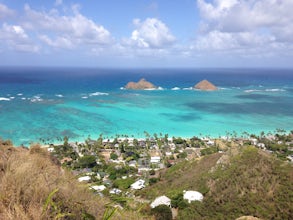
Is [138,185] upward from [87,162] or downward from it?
upward

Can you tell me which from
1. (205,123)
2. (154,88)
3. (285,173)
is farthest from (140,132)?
(154,88)

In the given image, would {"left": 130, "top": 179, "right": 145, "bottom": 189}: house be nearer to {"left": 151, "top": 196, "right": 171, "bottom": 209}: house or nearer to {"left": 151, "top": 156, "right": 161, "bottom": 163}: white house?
{"left": 151, "top": 196, "right": 171, "bottom": 209}: house

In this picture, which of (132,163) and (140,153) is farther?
(140,153)

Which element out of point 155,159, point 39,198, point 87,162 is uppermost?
point 39,198

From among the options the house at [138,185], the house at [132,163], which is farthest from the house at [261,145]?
the house at [138,185]

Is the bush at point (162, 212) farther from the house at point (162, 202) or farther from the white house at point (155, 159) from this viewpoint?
the white house at point (155, 159)

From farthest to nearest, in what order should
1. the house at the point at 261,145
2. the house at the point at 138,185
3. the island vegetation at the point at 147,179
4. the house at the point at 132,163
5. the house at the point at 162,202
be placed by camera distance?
the house at the point at 261,145 < the house at the point at 132,163 < the house at the point at 138,185 < the house at the point at 162,202 < the island vegetation at the point at 147,179

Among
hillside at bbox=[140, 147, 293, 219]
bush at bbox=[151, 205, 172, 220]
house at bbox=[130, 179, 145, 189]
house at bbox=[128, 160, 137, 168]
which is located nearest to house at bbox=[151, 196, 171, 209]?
hillside at bbox=[140, 147, 293, 219]

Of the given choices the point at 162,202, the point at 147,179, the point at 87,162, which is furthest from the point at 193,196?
the point at 87,162

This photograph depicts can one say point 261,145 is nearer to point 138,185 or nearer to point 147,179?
point 147,179
